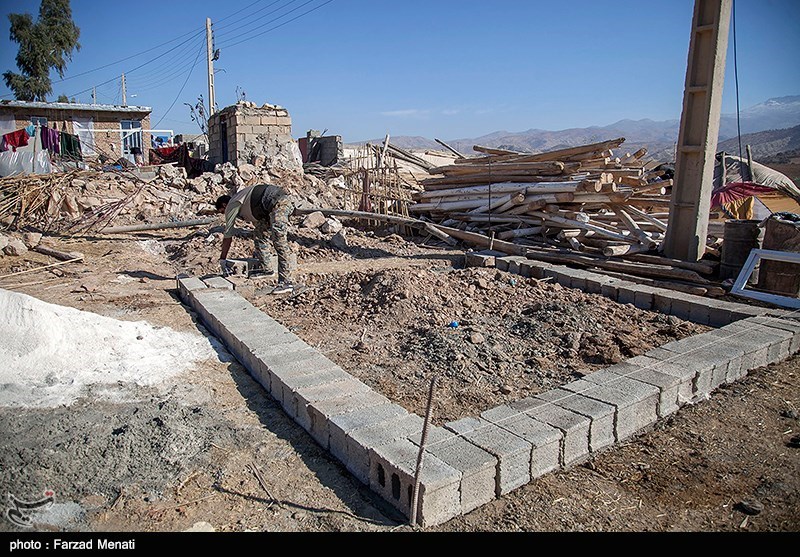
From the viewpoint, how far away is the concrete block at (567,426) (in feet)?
10.3

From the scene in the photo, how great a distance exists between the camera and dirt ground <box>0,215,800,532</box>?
270 cm

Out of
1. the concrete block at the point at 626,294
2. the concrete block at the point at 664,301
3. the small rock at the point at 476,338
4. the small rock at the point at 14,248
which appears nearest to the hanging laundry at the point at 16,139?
the small rock at the point at 14,248

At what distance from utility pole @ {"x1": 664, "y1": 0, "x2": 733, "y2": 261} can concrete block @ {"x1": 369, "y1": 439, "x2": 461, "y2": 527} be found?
654 centimetres

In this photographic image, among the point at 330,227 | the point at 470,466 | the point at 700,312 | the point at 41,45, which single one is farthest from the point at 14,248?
the point at 41,45

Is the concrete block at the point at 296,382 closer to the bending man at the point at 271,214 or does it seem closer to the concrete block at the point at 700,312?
the bending man at the point at 271,214

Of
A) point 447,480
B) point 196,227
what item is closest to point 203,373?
point 447,480

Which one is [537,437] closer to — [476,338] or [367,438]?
[367,438]

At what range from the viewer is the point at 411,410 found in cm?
376

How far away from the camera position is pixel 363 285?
6.61 meters

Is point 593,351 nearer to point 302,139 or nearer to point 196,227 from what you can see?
point 196,227

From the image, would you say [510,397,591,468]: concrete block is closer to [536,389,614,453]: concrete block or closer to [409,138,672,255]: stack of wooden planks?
[536,389,614,453]: concrete block

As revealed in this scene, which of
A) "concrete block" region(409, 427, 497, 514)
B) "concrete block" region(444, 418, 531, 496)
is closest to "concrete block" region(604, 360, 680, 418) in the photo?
"concrete block" region(444, 418, 531, 496)

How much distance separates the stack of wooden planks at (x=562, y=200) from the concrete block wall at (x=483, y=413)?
376 cm

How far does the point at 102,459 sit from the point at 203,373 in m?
1.40
